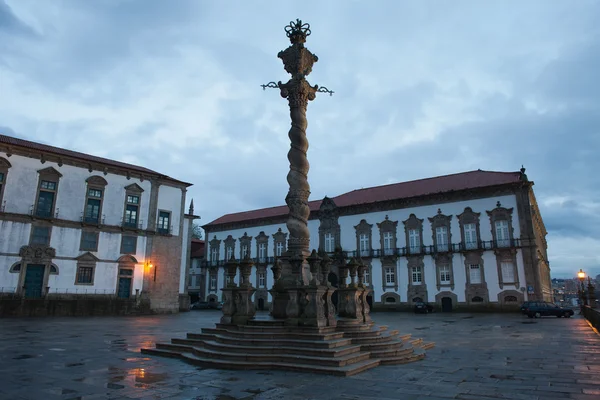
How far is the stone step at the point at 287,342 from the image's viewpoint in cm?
909

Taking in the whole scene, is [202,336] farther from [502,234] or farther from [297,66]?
[502,234]

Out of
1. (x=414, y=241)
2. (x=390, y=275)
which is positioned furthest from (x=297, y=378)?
(x=390, y=275)

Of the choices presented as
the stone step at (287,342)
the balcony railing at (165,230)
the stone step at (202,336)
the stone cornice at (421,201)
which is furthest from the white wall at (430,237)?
the stone step at (202,336)

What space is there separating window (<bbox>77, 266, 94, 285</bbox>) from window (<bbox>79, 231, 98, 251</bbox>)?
57.1 inches

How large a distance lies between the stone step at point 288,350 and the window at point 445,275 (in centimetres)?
3098

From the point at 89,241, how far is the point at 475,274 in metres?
31.5

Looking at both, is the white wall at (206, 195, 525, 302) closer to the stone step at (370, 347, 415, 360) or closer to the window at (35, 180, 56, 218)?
the window at (35, 180, 56, 218)

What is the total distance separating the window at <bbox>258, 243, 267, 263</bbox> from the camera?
164 ft

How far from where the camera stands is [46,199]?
30297 mm

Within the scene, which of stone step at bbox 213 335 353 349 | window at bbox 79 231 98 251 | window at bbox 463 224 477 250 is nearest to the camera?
stone step at bbox 213 335 353 349

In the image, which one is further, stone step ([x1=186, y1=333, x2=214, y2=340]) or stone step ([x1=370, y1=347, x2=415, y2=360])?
stone step ([x1=186, y1=333, x2=214, y2=340])

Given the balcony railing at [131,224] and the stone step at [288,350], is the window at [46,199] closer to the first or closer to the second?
the balcony railing at [131,224]

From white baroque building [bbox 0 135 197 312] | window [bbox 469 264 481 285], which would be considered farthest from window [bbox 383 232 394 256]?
white baroque building [bbox 0 135 197 312]

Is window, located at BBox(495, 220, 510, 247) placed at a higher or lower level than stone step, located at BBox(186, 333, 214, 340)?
higher
